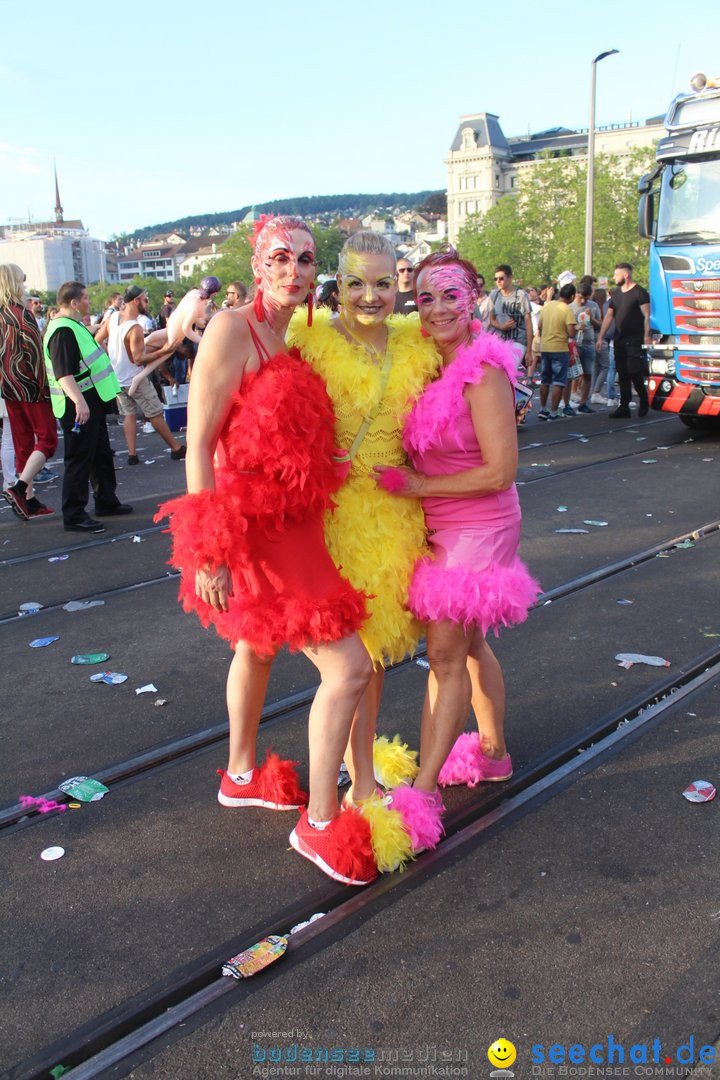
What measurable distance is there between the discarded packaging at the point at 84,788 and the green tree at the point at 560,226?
66039 mm

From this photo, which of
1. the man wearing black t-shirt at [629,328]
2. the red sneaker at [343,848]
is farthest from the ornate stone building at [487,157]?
the red sneaker at [343,848]

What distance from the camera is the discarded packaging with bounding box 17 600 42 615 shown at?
568cm

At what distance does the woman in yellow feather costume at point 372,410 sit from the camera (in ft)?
9.44

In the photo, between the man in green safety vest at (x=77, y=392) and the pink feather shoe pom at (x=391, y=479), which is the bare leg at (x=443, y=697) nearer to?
the pink feather shoe pom at (x=391, y=479)

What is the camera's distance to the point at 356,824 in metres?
2.92

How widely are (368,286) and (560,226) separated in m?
78.9

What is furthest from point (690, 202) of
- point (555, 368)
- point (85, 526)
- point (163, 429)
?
point (85, 526)

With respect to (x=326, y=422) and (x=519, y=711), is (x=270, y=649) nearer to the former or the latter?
(x=326, y=422)

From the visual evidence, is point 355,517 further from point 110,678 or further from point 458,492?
point 110,678

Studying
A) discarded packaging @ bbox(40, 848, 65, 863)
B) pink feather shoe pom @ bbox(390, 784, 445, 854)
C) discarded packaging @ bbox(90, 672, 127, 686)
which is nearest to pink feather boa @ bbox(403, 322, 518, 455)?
pink feather shoe pom @ bbox(390, 784, 445, 854)

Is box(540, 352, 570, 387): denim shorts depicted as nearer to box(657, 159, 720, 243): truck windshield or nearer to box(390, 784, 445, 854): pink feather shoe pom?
box(657, 159, 720, 243): truck windshield

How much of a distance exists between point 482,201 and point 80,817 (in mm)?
134293

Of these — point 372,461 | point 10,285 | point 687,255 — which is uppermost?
point 687,255

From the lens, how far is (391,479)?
2.97 meters
